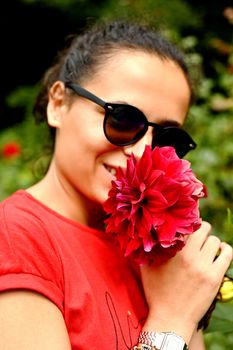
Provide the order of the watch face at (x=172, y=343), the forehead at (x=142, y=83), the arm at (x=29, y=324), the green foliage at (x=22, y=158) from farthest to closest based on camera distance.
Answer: the green foliage at (x=22, y=158)
the forehead at (x=142, y=83)
the watch face at (x=172, y=343)
the arm at (x=29, y=324)

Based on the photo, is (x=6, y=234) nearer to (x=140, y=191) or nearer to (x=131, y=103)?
(x=140, y=191)

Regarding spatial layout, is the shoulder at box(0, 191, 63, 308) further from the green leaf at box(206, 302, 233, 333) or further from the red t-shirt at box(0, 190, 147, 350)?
the green leaf at box(206, 302, 233, 333)

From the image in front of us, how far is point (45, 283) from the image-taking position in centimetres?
116

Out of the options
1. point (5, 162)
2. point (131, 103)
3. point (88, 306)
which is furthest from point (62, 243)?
point (5, 162)

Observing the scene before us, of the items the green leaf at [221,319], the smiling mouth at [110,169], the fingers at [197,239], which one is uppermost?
the smiling mouth at [110,169]

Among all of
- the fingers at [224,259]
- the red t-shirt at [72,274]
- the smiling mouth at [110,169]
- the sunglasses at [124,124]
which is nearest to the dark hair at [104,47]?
the sunglasses at [124,124]

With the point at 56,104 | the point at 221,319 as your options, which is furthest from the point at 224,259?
the point at 56,104

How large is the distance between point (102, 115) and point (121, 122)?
0.06 m

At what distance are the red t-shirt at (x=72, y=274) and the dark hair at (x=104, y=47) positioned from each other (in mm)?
463

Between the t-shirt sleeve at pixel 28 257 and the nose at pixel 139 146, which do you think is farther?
the nose at pixel 139 146

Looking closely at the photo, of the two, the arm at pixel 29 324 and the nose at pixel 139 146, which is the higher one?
the nose at pixel 139 146

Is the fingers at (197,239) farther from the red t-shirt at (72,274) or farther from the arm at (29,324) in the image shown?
the arm at (29,324)

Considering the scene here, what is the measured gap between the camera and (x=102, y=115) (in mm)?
1522

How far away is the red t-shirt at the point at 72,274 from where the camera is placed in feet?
3.81
